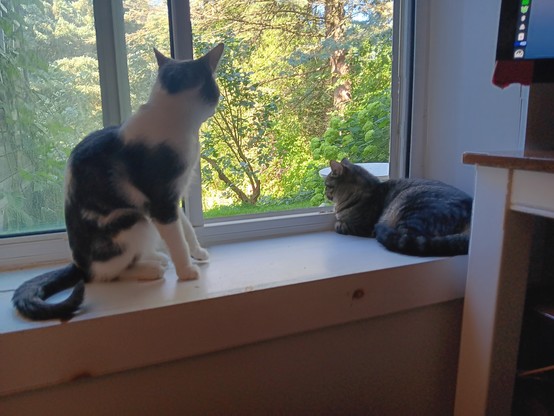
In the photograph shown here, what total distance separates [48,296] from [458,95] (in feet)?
3.90

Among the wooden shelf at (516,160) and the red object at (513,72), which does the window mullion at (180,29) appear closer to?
the wooden shelf at (516,160)

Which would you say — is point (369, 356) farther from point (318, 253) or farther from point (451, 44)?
point (451, 44)

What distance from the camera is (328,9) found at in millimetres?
1199

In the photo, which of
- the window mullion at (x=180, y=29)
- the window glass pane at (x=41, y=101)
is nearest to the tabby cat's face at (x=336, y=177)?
the window mullion at (x=180, y=29)

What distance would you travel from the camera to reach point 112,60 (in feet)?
3.24

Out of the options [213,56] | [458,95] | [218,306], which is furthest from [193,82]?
[458,95]

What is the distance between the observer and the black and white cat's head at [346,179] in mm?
1285

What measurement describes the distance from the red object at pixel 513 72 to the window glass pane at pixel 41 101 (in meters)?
0.95

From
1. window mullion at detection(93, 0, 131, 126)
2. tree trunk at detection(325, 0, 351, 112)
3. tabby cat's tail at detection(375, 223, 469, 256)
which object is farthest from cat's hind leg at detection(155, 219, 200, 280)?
tree trunk at detection(325, 0, 351, 112)

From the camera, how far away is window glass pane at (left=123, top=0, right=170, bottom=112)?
39.0 inches

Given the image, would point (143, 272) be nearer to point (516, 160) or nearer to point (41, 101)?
point (41, 101)

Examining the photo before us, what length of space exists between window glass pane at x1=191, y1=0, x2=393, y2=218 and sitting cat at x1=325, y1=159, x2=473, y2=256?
0.35 ft

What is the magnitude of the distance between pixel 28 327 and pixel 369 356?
29.3 inches

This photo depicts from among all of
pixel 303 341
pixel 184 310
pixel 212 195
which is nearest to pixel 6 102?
pixel 212 195
